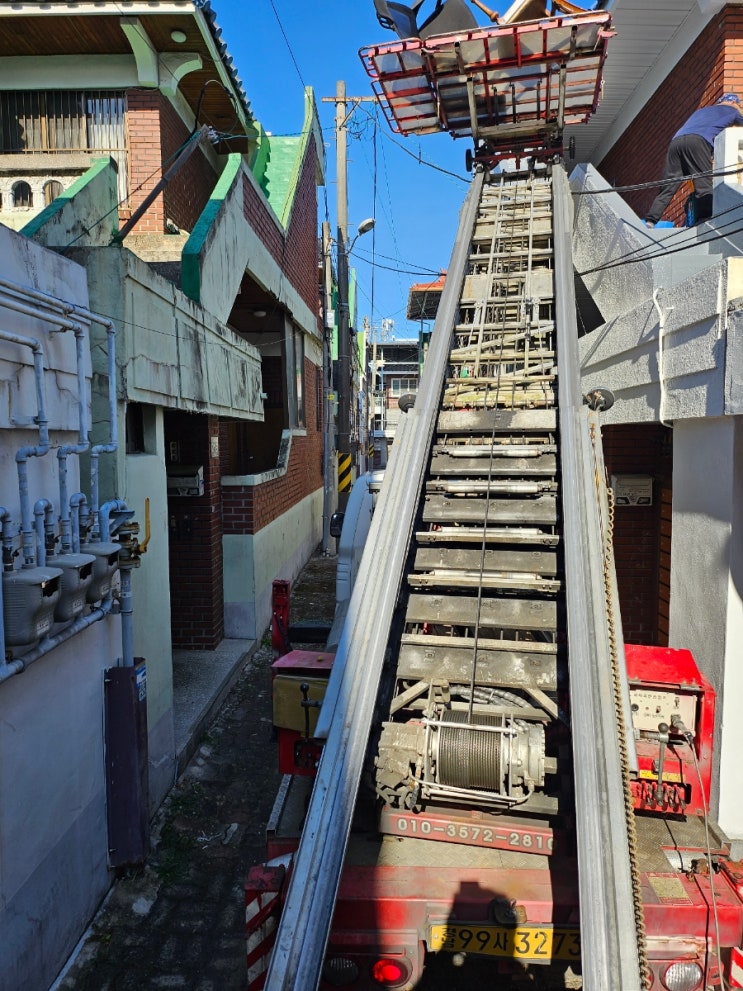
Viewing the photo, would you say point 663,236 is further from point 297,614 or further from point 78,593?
point 297,614

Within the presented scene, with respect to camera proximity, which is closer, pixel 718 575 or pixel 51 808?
pixel 51 808

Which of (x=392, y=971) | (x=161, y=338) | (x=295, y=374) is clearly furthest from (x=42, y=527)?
(x=295, y=374)

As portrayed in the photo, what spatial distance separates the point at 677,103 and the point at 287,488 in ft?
26.1

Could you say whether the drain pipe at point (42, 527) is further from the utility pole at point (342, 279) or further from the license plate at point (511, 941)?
the utility pole at point (342, 279)

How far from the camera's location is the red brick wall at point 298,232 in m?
10.1

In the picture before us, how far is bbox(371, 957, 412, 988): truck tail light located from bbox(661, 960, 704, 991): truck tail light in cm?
128

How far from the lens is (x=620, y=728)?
293 cm

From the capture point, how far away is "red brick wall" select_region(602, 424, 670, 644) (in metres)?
8.22

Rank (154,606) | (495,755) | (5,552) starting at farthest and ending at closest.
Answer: (154,606) < (5,552) < (495,755)

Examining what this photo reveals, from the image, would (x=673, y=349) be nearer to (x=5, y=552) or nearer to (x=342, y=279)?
(x=5, y=552)

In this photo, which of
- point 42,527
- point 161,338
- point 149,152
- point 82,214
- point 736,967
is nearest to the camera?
point 736,967

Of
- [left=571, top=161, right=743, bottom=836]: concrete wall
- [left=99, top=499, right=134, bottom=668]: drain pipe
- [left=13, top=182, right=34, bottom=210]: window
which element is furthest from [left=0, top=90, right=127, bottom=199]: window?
[left=571, top=161, right=743, bottom=836]: concrete wall

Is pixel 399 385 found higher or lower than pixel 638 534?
higher

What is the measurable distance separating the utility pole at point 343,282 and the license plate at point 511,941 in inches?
484
